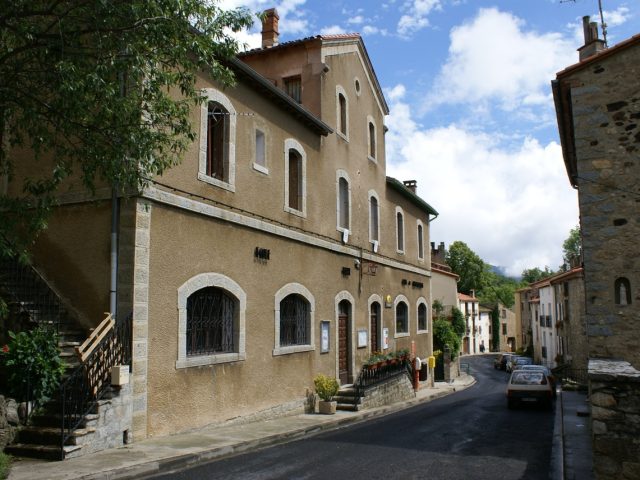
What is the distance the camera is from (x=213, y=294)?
471 inches

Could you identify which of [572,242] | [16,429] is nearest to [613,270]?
[16,429]

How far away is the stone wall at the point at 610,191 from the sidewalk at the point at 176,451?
6.15 metres

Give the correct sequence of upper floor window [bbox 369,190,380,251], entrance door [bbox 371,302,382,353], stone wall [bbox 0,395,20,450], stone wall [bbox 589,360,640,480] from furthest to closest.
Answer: upper floor window [bbox 369,190,380,251]
entrance door [bbox 371,302,382,353]
stone wall [bbox 0,395,20,450]
stone wall [bbox 589,360,640,480]

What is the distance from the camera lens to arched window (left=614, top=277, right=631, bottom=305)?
9617 mm

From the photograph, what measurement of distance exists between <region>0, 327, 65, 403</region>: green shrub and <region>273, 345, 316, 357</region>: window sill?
5.78 meters

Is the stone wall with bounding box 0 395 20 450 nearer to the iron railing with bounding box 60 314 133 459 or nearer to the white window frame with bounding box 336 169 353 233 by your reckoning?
the iron railing with bounding box 60 314 133 459

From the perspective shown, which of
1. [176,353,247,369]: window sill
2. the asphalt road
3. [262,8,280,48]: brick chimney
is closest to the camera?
the asphalt road

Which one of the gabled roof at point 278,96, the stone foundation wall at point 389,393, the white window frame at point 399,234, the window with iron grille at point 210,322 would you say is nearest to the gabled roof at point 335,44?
the gabled roof at point 278,96

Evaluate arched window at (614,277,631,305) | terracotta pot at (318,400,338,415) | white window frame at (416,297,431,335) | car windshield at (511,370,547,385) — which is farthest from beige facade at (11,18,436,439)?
arched window at (614,277,631,305)

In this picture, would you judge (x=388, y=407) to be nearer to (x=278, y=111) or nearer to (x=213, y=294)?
(x=213, y=294)

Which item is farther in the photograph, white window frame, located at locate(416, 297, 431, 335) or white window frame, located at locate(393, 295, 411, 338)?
white window frame, located at locate(416, 297, 431, 335)

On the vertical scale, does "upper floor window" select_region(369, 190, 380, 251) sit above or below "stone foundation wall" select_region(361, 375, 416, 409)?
above

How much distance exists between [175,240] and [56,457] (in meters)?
4.22

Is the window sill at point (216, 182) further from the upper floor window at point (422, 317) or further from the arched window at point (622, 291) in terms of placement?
the upper floor window at point (422, 317)
